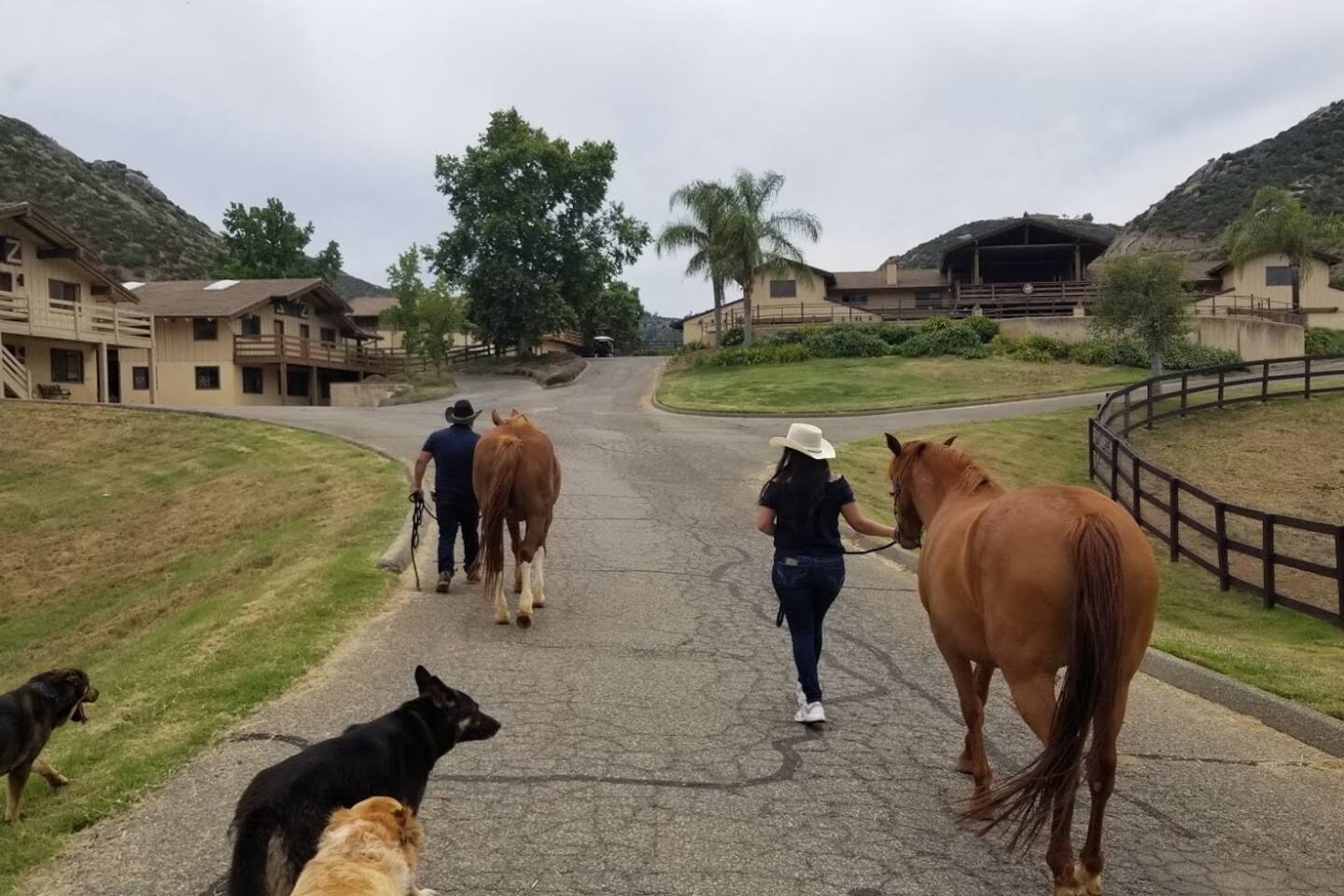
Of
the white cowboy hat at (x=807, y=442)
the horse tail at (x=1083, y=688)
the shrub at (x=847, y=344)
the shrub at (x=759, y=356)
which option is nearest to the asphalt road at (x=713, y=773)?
the horse tail at (x=1083, y=688)

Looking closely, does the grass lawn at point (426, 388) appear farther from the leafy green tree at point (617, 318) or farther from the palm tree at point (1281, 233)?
the palm tree at point (1281, 233)

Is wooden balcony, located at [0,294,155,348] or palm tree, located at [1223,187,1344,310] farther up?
palm tree, located at [1223,187,1344,310]

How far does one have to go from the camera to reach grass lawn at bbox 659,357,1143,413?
100 feet

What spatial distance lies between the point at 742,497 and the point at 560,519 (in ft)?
11.5

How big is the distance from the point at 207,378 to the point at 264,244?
26.8 m

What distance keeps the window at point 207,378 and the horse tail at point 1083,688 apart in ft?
154

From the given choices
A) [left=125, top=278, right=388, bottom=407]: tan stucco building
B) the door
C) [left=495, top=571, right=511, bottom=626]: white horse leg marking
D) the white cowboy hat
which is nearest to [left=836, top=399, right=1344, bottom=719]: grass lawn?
the white cowboy hat

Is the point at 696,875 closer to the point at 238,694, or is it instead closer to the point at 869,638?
the point at 238,694

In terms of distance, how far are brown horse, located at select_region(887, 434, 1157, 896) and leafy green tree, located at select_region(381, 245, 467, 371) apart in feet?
151

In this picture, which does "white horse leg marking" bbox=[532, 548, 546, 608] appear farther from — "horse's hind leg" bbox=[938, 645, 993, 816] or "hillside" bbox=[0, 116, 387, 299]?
"hillside" bbox=[0, 116, 387, 299]

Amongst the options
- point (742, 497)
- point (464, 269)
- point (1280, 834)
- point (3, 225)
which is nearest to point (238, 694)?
point (1280, 834)

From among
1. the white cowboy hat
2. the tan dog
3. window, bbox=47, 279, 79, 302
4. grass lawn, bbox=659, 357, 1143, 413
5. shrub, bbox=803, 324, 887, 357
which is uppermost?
window, bbox=47, 279, 79, 302

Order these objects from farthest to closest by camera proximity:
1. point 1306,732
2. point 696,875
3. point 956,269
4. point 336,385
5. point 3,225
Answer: point 956,269 → point 336,385 → point 3,225 → point 1306,732 → point 696,875

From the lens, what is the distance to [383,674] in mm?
6629
